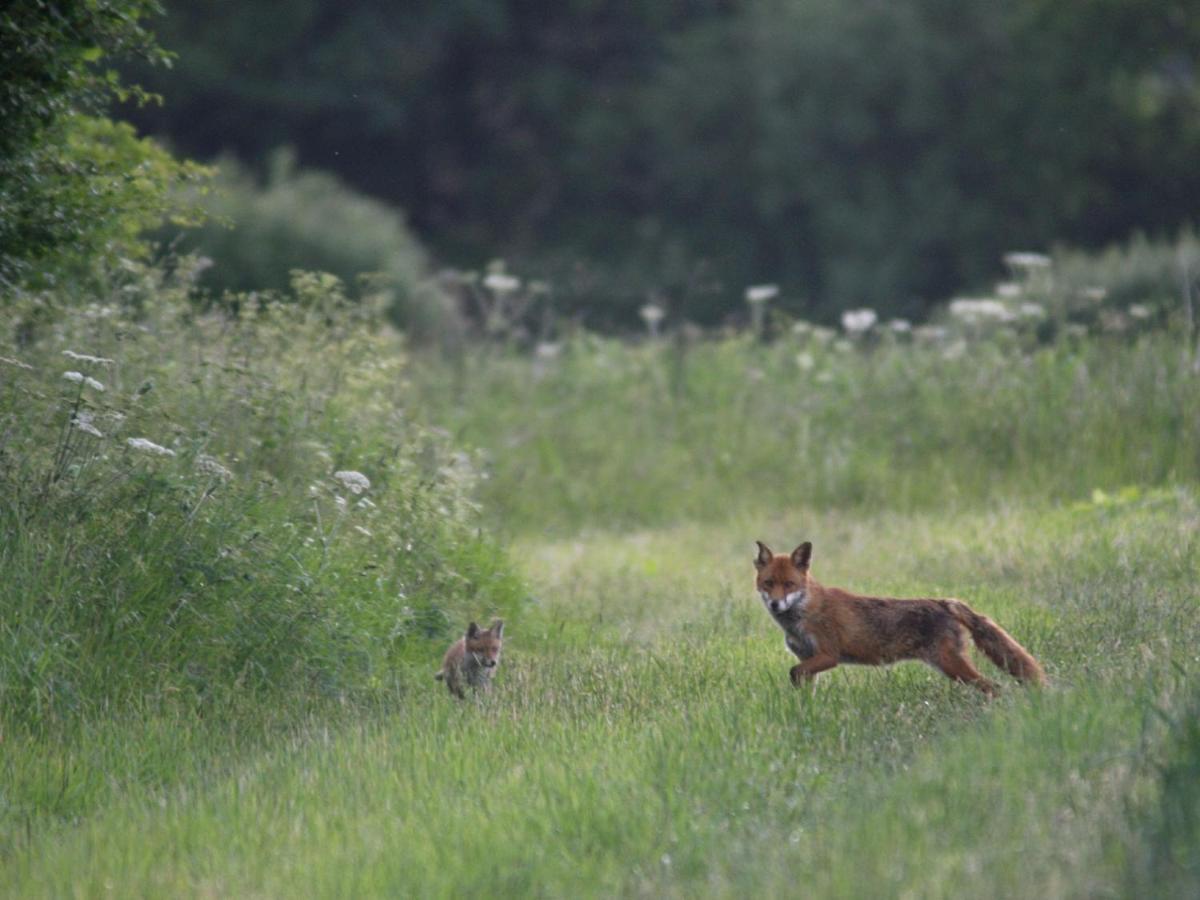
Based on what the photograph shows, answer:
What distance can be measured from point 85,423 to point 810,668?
12.6 ft

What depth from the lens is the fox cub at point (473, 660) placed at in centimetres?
819

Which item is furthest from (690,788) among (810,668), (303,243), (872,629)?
(303,243)

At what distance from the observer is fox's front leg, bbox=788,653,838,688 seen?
7.60 metres

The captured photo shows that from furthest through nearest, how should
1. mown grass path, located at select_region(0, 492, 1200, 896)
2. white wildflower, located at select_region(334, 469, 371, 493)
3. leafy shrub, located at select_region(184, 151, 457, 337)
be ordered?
leafy shrub, located at select_region(184, 151, 457, 337), white wildflower, located at select_region(334, 469, 371, 493), mown grass path, located at select_region(0, 492, 1200, 896)

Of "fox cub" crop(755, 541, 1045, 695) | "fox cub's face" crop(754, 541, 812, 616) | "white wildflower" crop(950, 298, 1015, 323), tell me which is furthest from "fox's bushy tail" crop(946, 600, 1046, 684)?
"white wildflower" crop(950, 298, 1015, 323)

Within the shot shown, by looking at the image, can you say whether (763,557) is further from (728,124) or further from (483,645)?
(728,124)

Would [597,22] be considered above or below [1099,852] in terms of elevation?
above

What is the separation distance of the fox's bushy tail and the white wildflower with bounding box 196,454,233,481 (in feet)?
12.5

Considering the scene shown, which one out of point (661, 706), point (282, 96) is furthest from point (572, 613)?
point (282, 96)

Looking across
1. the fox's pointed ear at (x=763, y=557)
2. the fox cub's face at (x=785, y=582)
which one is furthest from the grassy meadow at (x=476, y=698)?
the fox's pointed ear at (x=763, y=557)

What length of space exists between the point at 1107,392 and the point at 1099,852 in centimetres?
1095

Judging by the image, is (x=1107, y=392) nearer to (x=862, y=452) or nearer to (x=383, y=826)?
(x=862, y=452)

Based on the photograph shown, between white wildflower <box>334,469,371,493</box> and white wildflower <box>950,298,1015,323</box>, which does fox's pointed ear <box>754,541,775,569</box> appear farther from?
white wildflower <box>950,298,1015,323</box>

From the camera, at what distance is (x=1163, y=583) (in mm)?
9656
